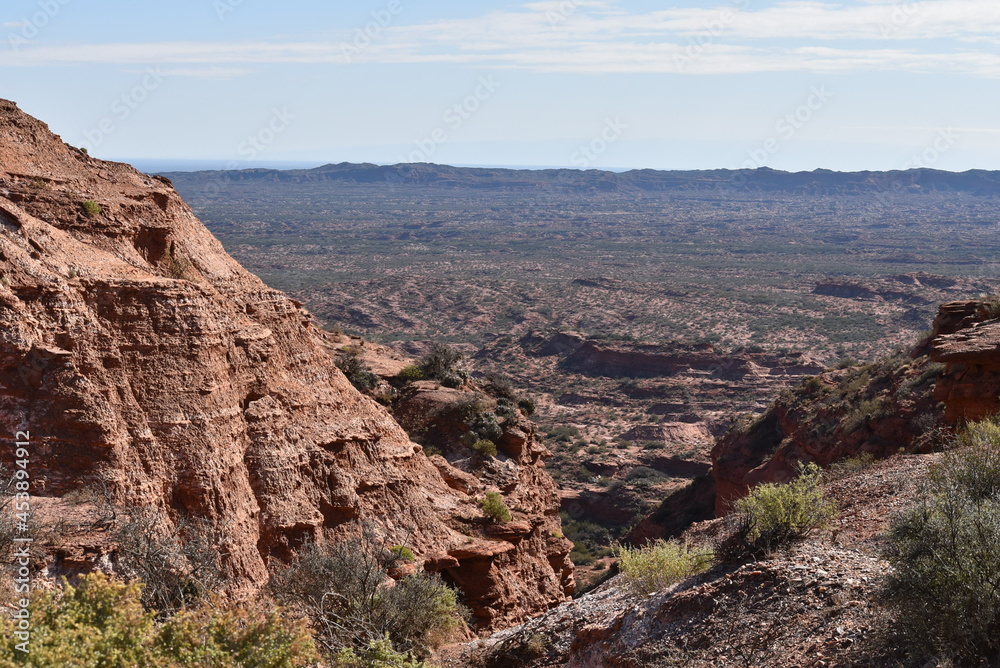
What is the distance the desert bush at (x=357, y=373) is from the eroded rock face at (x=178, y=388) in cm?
603

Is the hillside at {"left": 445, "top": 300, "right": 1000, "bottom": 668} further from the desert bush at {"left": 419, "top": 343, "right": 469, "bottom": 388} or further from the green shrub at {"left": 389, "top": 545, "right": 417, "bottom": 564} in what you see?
the desert bush at {"left": 419, "top": 343, "right": 469, "bottom": 388}

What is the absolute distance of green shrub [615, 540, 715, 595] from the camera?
13859 millimetres

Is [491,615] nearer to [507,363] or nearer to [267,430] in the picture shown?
[267,430]

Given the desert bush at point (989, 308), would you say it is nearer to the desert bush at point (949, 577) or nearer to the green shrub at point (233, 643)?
the desert bush at point (949, 577)

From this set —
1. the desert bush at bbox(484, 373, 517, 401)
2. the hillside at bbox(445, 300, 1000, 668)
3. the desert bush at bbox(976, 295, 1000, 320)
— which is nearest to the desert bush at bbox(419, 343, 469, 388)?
the desert bush at bbox(484, 373, 517, 401)

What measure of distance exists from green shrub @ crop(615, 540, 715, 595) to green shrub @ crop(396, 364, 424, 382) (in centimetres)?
1518

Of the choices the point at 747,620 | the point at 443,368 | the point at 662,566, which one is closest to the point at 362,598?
the point at 662,566

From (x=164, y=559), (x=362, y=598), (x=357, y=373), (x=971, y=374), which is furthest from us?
(x=357, y=373)

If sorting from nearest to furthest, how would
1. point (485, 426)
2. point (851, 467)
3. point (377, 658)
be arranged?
point (377, 658)
point (851, 467)
point (485, 426)

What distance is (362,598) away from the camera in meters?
14.8

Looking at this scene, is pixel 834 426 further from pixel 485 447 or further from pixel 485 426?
pixel 485 447

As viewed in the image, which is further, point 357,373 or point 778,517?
point 357,373

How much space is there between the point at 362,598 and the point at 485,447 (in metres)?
10.5

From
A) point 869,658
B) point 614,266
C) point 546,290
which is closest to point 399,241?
point 614,266
